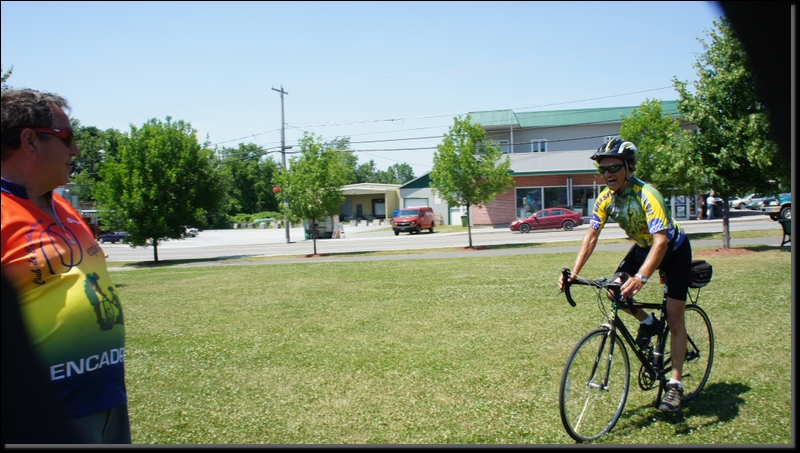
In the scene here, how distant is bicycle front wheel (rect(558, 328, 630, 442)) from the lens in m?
4.10

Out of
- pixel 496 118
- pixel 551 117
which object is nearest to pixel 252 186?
pixel 496 118

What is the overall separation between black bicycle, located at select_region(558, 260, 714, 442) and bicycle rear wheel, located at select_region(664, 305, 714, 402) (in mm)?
99

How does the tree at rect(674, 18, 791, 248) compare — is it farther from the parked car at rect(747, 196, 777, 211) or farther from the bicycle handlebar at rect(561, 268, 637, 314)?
the parked car at rect(747, 196, 777, 211)

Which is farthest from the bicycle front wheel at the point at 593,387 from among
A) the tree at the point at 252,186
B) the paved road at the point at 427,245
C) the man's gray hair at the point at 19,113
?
the tree at the point at 252,186

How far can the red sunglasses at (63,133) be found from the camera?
2.30 m

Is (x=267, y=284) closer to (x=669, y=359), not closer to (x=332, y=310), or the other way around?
(x=332, y=310)

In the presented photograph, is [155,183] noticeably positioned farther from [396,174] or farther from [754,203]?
[396,174]

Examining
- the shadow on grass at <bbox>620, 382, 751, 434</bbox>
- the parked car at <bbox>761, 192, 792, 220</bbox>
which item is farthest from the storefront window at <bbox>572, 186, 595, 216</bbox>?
the shadow on grass at <bbox>620, 382, 751, 434</bbox>

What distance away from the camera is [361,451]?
5.62ft

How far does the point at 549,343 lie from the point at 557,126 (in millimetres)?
43975

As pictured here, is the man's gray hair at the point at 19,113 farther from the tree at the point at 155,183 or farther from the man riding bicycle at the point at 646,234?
the tree at the point at 155,183

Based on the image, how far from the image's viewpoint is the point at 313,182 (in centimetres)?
2691

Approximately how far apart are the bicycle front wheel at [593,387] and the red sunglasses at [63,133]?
3357 mm

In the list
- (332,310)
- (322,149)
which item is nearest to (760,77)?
(332,310)
